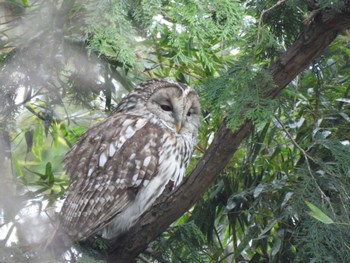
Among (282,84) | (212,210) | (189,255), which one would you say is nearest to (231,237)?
(212,210)

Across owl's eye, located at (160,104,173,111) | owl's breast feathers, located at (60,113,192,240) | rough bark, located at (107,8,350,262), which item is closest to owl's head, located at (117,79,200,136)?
owl's eye, located at (160,104,173,111)

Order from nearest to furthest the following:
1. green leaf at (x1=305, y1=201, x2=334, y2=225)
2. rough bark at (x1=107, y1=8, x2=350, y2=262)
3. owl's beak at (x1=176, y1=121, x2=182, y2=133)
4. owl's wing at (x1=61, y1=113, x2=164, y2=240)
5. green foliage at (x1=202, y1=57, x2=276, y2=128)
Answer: green foliage at (x1=202, y1=57, x2=276, y2=128) → rough bark at (x1=107, y1=8, x2=350, y2=262) → green leaf at (x1=305, y1=201, x2=334, y2=225) → owl's wing at (x1=61, y1=113, x2=164, y2=240) → owl's beak at (x1=176, y1=121, x2=182, y2=133)

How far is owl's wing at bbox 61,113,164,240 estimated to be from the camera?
338 centimetres

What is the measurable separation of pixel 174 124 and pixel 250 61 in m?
1.14

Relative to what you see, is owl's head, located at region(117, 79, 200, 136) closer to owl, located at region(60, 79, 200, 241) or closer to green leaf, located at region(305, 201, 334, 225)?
owl, located at region(60, 79, 200, 241)

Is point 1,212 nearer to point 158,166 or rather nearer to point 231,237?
point 158,166

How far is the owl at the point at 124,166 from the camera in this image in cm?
339

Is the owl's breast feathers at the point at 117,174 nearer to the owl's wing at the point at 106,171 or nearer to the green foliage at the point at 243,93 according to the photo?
the owl's wing at the point at 106,171

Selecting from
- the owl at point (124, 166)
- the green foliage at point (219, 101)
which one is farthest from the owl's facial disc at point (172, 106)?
the green foliage at point (219, 101)

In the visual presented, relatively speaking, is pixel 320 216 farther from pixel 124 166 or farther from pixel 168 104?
pixel 168 104

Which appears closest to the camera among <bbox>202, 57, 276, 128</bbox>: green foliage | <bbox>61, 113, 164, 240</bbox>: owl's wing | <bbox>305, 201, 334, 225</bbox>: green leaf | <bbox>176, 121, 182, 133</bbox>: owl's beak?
<bbox>202, 57, 276, 128</bbox>: green foliage

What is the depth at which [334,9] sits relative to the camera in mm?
2588

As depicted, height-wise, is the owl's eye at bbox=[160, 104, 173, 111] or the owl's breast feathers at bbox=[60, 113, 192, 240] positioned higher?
Answer: the owl's eye at bbox=[160, 104, 173, 111]

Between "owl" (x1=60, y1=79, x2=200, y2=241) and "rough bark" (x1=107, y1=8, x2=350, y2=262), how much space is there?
12.1 inches
